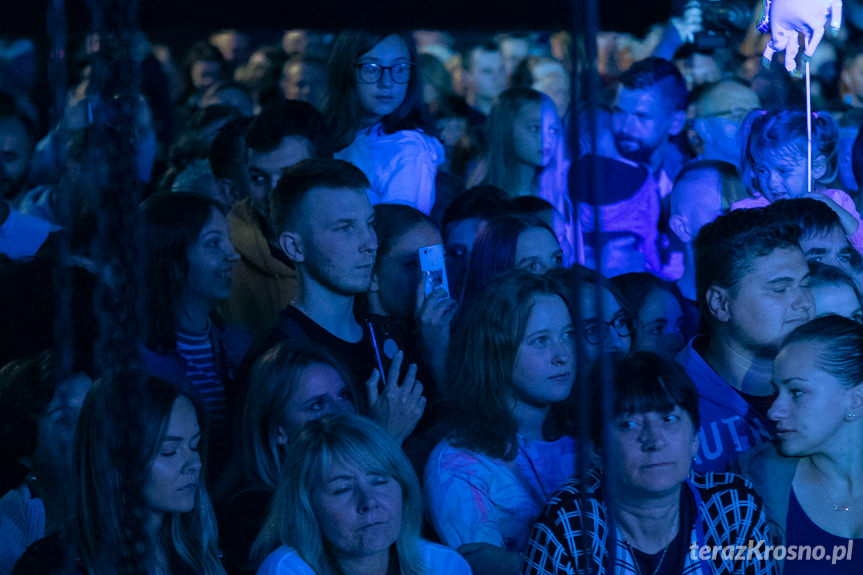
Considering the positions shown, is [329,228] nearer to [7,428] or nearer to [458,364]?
[458,364]

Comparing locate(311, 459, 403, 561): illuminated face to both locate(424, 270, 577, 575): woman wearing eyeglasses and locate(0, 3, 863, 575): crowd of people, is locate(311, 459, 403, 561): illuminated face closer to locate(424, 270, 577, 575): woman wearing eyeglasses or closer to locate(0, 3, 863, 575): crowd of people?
locate(0, 3, 863, 575): crowd of people

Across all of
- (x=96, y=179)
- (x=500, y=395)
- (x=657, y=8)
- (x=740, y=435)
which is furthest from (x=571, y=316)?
(x=657, y=8)

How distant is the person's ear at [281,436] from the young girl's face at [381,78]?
1081 mm

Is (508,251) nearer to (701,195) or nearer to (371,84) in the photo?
(371,84)

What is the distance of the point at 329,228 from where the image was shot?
95.9 inches

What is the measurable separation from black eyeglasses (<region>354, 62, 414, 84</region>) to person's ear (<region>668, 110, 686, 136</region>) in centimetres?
118

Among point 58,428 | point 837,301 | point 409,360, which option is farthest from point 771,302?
point 58,428

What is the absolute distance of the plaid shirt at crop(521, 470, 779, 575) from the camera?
1982 mm

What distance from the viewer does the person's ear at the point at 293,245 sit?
2438 millimetres

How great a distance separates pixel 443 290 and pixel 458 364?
0.92 feet

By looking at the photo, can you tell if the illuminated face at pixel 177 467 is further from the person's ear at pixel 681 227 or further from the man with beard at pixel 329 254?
the person's ear at pixel 681 227

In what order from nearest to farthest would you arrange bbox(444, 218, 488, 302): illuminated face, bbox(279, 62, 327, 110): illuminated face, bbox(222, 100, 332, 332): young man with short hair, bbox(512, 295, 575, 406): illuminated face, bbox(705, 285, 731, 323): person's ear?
1. bbox(512, 295, 575, 406): illuminated face
2. bbox(705, 285, 731, 323): person's ear
3. bbox(222, 100, 332, 332): young man with short hair
4. bbox(444, 218, 488, 302): illuminated face
5. bbox(279, 62, 327, 110): illuminated face

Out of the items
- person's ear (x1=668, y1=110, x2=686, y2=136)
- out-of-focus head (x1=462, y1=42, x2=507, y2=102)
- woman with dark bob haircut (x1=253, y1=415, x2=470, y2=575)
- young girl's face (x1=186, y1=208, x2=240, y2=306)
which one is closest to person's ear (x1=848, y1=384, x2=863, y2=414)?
woman with dark bob haircut (x1=253, y1=415, x2=470, y2=575)

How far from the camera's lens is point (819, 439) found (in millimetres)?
2201
